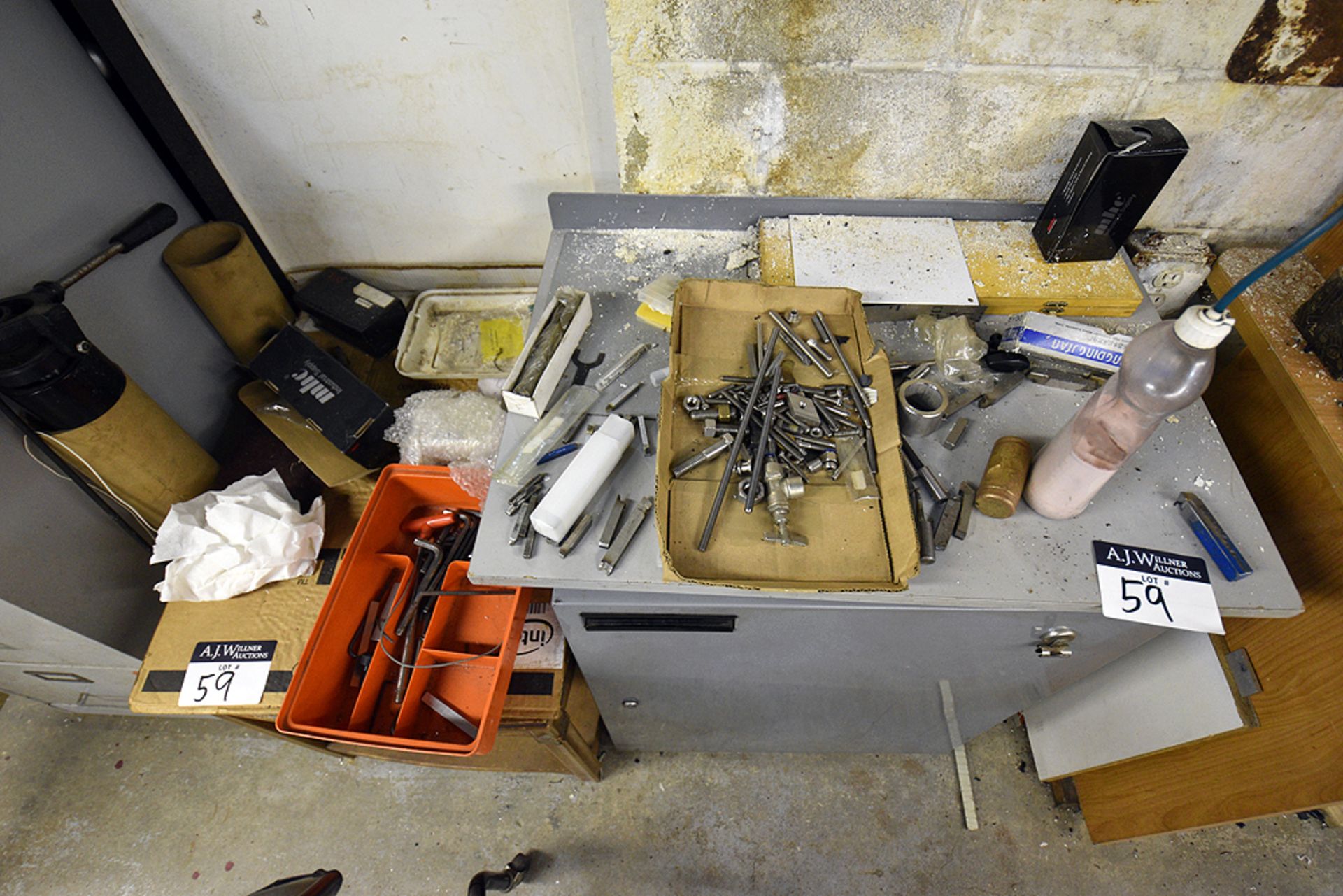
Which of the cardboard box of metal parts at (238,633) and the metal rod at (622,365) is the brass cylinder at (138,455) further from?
the metal rod at (622,365)

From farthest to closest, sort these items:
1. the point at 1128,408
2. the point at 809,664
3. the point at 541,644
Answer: the point at 541,644
the point at 809,664
the point at 1128,408

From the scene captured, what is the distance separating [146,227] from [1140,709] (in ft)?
6.81

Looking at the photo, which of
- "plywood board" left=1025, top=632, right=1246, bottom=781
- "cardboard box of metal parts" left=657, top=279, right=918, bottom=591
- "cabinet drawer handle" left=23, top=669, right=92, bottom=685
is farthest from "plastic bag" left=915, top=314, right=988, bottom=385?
"cabinet drawer handle" left=23, top=669, right=92, bottom=685

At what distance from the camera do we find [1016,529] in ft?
2.99

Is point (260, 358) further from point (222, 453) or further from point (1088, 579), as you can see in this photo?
point (1088, 579)

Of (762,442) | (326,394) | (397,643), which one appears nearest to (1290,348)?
(762,442)

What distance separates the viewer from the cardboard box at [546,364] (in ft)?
3.24

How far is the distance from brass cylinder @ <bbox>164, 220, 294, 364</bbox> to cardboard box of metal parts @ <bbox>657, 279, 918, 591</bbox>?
101 cm

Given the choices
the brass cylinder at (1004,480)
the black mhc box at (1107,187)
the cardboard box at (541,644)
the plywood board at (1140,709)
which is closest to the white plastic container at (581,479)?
the cardboard box at (541,644)

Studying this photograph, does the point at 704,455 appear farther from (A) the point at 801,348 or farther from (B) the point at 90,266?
(B) the point at 90,266

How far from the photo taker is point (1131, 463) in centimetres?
97

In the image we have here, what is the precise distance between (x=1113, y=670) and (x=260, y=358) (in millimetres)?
1863

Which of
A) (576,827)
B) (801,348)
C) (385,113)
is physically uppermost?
(385,113)

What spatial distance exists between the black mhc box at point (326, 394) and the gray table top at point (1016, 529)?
0.47 meters
